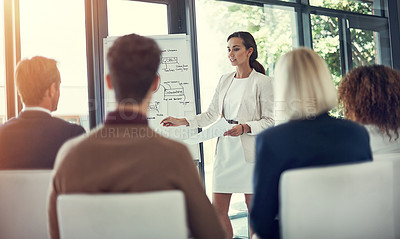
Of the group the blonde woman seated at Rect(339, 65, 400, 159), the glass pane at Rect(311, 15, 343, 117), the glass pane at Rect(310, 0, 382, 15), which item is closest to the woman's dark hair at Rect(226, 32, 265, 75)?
the blonde woman seated at Rect(339, 65, 400, 159)

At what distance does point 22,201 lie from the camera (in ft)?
4.77

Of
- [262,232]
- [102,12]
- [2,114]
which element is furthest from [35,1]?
[262,232]

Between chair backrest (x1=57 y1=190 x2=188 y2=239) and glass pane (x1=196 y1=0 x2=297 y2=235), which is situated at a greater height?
glass pane (x1=196 y1=0 x2=297 y2=235)

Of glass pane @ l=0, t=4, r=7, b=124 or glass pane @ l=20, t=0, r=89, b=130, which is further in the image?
glass pane @ l=20, t=0, r=89, b=130

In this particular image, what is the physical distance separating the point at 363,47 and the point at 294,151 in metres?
4.06

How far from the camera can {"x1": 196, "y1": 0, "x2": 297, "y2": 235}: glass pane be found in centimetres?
396

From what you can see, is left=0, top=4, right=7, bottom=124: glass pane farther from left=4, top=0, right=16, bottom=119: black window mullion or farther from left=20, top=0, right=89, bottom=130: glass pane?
left=20, top=0, right=89, bottom=130: glass pane

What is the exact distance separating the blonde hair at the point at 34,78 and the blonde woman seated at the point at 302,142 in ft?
3.55

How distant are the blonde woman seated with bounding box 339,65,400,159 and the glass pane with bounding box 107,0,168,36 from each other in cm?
235

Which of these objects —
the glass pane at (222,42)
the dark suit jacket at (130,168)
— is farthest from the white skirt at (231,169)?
the dark suit jacket at (130,168)

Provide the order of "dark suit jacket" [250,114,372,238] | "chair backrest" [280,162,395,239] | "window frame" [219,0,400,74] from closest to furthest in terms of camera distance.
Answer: "chair backrest" [280,162,395,239]
"dark suit jacket" [250,114,372,238]
"window frame" [219,0,400,74]

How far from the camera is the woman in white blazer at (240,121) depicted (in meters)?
2.86

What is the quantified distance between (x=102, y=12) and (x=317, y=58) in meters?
2.49

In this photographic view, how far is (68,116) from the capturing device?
3.35m
